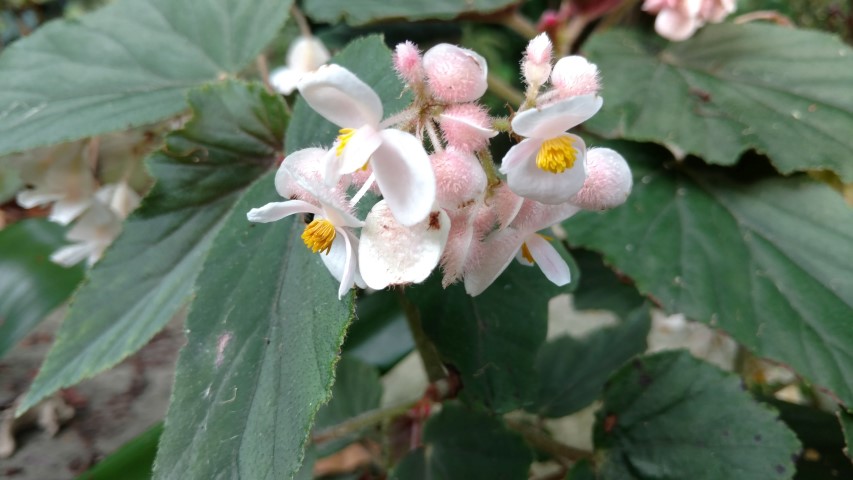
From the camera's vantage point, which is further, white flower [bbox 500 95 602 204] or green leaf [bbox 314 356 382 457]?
green leaf [bbox 314 356 382 457]

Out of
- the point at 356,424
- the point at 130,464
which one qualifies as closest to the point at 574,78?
the point at 356,424

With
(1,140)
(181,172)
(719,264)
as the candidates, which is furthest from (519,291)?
(1,140)

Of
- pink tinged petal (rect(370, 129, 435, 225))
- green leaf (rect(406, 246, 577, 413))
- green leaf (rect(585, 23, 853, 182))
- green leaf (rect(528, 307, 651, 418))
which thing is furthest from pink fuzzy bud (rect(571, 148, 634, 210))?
green leaf (rect(528, 307, 651, 418))

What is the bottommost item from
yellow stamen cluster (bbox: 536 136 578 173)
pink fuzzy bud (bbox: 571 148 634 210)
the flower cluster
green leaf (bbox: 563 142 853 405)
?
green leaf (bbox: 563 142 853 405)

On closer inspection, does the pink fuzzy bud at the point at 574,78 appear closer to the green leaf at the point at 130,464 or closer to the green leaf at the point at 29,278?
the green leaf at the point at 130,464

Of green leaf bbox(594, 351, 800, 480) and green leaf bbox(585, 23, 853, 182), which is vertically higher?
green leaf bbox(585, 23, 853, 182)

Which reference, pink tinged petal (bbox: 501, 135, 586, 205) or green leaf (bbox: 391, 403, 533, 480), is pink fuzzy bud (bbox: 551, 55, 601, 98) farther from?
green leaf (bbox: 391, 403, 533, 480)

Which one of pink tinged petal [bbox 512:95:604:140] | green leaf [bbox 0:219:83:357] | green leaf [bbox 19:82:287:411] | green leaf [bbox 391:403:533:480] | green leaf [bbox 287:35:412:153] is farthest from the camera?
green leaf [bbox 0:219:83:357]

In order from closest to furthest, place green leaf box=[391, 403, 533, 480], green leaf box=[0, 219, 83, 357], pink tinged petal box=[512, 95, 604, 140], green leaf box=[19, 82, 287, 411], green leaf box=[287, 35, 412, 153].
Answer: pink tinged petal box=[512, 95, 604, 140], green leaf box=[287, 35, 412, 153], green leaf box=[19, 82, 287, 411], green leaf box=[391, 403, 533, 480], green leaf box=[0, 219, 83, 357]
